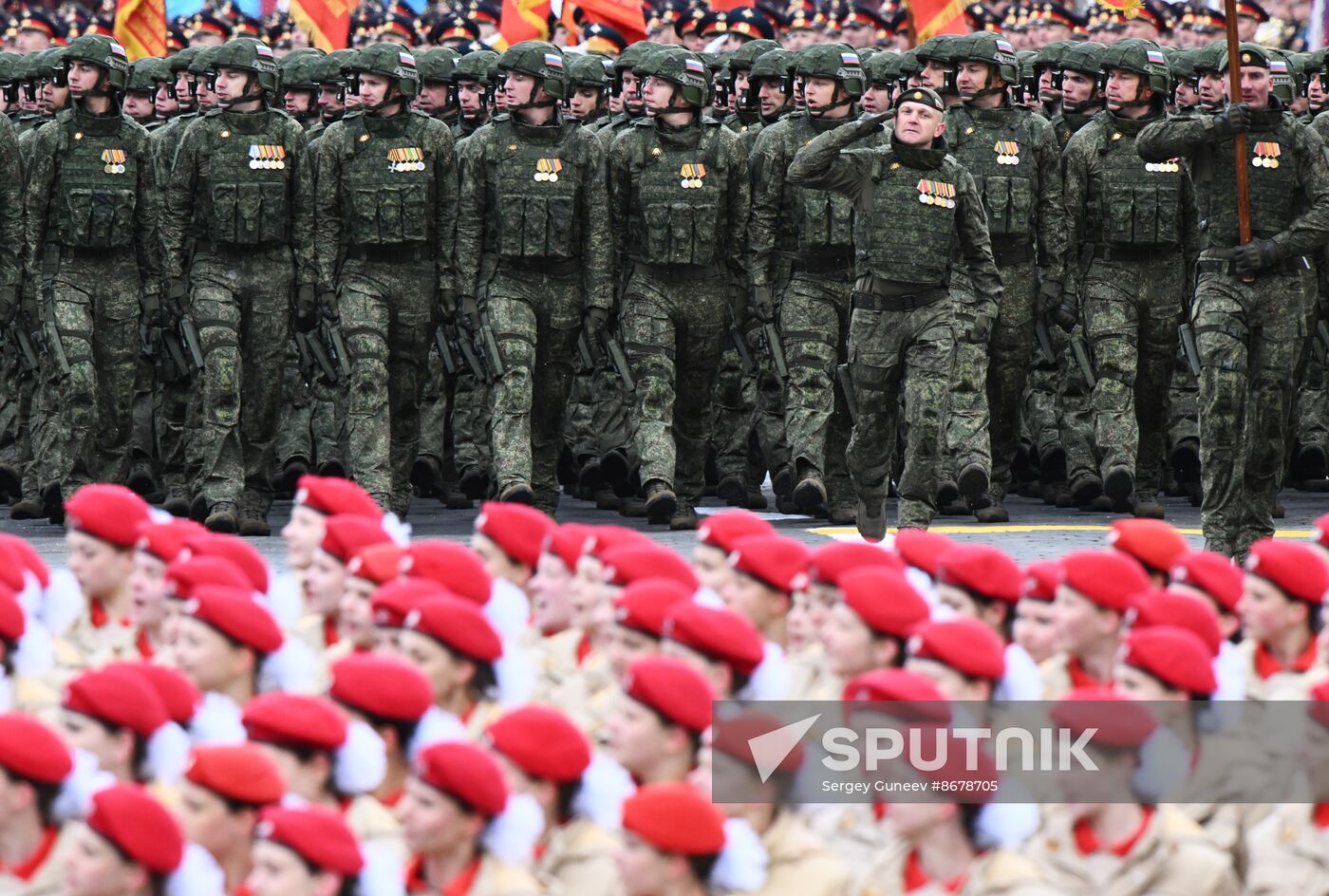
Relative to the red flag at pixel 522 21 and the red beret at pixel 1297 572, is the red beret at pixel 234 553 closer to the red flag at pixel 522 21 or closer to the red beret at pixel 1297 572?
the red beret at pixel 1297 572

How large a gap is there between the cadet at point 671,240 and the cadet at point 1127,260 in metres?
2.07

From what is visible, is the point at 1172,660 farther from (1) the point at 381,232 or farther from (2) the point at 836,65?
(1) the point at 381,232

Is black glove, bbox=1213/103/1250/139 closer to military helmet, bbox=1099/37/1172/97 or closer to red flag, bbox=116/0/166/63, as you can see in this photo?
military helmet, bbox=1099/37/1172/97

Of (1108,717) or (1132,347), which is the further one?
(1132,347)

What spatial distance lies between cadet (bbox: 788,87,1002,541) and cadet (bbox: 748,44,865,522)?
61.8 inches

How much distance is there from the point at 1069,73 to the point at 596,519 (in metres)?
3.98

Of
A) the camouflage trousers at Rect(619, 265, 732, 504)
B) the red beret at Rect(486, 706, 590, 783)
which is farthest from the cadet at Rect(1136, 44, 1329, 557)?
the red beret at Rect(486, 706, 590, 783)

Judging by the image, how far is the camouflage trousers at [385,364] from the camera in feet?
50.8

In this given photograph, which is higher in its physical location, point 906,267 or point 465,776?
point 465,776

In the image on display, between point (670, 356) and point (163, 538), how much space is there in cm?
645

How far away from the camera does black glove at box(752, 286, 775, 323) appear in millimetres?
15758

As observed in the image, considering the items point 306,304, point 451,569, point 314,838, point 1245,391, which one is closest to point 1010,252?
point 1245,391

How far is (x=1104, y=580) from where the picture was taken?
866cm

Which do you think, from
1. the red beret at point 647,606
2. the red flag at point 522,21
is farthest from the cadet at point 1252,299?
the red flag at point 522,21
